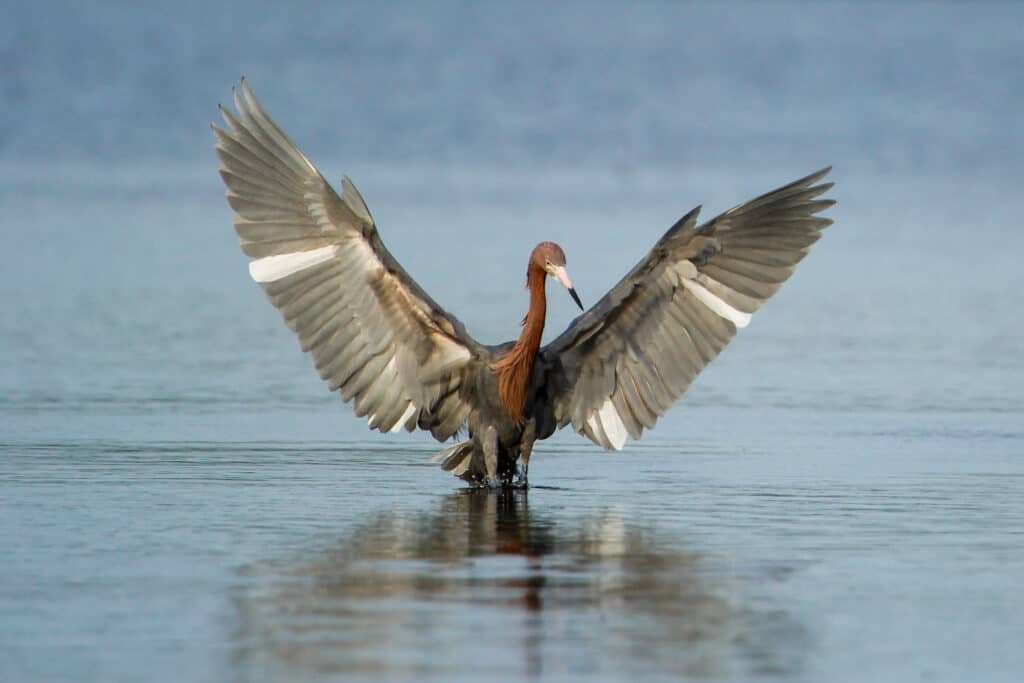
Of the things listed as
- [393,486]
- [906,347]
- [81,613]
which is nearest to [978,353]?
[906,347]

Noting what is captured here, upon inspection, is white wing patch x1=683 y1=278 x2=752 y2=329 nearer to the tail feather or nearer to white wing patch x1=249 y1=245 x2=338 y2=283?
the tail feather

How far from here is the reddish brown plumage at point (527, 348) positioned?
12.0m

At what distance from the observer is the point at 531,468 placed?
12891 mm

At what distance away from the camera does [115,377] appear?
16109 millimetres

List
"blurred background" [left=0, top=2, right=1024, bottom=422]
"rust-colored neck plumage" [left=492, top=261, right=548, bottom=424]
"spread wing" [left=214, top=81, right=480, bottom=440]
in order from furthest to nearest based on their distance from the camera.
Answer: "blurred background" [left=0, top=2, right=1024, bottom=422]
"spread wing" [left=214, top=81, right=480, bottom=440]
"rust-colored neck plumage" [left=492, top=261, right=548, bottom=424]

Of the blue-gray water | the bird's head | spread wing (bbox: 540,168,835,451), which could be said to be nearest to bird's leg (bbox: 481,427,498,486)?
the blue-gray water

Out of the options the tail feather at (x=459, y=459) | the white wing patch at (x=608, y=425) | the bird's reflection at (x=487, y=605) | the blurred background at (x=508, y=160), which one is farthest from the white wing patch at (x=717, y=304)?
the blurred background at (x=508, y=160)

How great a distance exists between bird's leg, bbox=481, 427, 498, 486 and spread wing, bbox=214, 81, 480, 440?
0.89ft

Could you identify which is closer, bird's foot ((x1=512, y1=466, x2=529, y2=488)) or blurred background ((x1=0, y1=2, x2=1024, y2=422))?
bird's foot ((x1=512, y1=466, x2=529, y2=488))

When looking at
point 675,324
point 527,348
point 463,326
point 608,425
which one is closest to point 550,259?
point 527,348

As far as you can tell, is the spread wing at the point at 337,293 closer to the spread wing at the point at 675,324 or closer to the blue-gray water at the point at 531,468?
the blue-gray water at the point at 531,468

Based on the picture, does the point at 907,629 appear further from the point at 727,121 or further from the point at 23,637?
the point at 727,121

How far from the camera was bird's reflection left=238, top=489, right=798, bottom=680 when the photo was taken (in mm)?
7762

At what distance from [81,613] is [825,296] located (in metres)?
15.2
